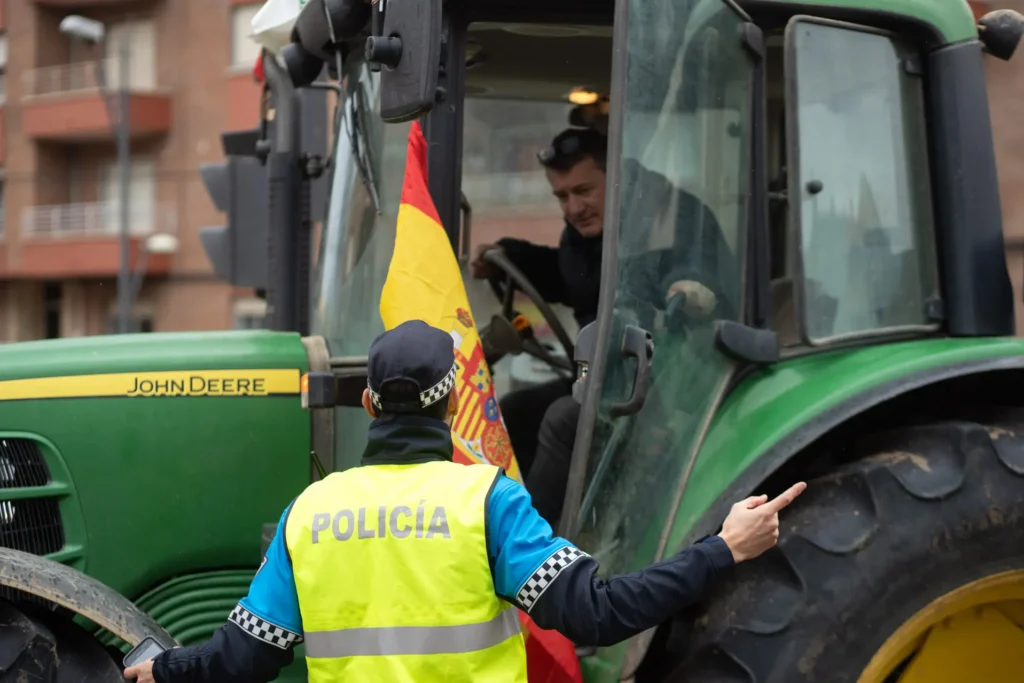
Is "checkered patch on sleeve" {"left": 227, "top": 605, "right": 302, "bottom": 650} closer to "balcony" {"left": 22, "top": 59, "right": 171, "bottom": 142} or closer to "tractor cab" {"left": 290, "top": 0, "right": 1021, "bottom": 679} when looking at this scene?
"tractor cab" {"left": 290, "top": 0, "right": 1021, "bottom": 679}

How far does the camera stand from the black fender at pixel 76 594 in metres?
2.85

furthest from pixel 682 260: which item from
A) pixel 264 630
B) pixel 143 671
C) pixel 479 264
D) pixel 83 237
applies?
pixel 83 237

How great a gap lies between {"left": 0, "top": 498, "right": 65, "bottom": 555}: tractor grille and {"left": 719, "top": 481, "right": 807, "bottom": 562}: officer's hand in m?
1.97

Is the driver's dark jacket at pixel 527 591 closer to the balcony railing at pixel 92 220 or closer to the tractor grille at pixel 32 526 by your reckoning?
the tractor grille at pixel 32 526

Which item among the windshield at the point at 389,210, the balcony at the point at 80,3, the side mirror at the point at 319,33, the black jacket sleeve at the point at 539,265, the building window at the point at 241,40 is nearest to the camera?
the side mirror at the point at 319,33

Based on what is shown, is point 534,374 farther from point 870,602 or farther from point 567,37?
point 870,602

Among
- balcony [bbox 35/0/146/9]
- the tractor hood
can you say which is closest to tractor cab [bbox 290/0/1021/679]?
the tractor hood

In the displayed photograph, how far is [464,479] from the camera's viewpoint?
2.37m

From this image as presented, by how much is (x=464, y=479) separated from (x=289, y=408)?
1419 mm

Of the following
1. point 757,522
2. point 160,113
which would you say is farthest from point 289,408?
point 160,113

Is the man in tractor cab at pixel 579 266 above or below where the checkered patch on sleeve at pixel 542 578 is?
above

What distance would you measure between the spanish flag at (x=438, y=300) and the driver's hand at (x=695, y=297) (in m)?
0.51

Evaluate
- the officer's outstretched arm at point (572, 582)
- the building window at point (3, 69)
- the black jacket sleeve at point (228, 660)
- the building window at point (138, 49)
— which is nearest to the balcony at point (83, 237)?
the building window at point (138, 49)

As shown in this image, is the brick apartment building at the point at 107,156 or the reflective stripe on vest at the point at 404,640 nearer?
the reflective stripe on vest at the point at 404,640
